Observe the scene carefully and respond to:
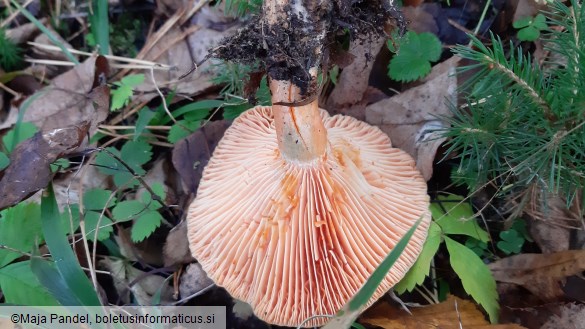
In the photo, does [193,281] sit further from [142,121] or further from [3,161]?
[3,161]

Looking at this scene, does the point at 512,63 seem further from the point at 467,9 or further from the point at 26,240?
the point at 26,240

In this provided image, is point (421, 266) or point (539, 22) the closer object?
point (421, 266)

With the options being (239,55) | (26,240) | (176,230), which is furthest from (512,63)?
(26,240)

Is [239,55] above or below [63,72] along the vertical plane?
above

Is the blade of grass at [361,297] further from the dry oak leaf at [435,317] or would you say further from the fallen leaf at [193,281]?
the fallen leaf at [193,281]

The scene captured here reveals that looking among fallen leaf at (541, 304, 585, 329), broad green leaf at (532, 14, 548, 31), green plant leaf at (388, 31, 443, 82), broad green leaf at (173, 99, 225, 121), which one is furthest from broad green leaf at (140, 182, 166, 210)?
broad green leaf at (532, 14, 548, 31)

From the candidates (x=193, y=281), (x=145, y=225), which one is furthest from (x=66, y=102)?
(x=193, y=281)

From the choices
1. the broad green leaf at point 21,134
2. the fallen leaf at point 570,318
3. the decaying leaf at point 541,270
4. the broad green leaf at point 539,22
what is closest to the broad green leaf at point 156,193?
the broad green leaf at point 21,134
